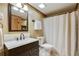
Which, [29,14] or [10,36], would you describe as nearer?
[10,36]

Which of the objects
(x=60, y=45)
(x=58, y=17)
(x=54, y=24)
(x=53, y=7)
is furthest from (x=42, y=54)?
(x=53, y=7)

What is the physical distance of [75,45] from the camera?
54.6 inches

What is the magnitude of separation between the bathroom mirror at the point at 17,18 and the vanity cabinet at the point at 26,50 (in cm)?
25

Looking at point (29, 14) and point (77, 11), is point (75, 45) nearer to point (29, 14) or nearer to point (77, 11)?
point (77, 11)

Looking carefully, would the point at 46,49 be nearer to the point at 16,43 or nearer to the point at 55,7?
the point at 16,43

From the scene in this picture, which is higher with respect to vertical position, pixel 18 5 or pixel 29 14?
pixel 18 5

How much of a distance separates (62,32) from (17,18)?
2.22 feet

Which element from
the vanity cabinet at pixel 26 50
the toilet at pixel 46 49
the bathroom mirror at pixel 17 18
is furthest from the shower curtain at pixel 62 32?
the bathroom mirror at pixel 17 18

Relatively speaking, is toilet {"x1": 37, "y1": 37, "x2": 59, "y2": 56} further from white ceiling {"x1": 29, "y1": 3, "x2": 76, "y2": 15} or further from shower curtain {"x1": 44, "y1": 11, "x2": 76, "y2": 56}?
white ceiling {"x1": 29, "y1": 3, "x2": 76, "y2": 15}

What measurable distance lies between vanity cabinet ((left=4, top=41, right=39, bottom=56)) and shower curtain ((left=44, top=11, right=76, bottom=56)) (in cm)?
21

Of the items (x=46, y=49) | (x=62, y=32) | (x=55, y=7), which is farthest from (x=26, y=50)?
(x=55, y=7)

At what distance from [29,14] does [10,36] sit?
0.41 metres

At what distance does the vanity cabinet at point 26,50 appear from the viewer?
1268 mm

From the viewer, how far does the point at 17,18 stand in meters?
1.38
